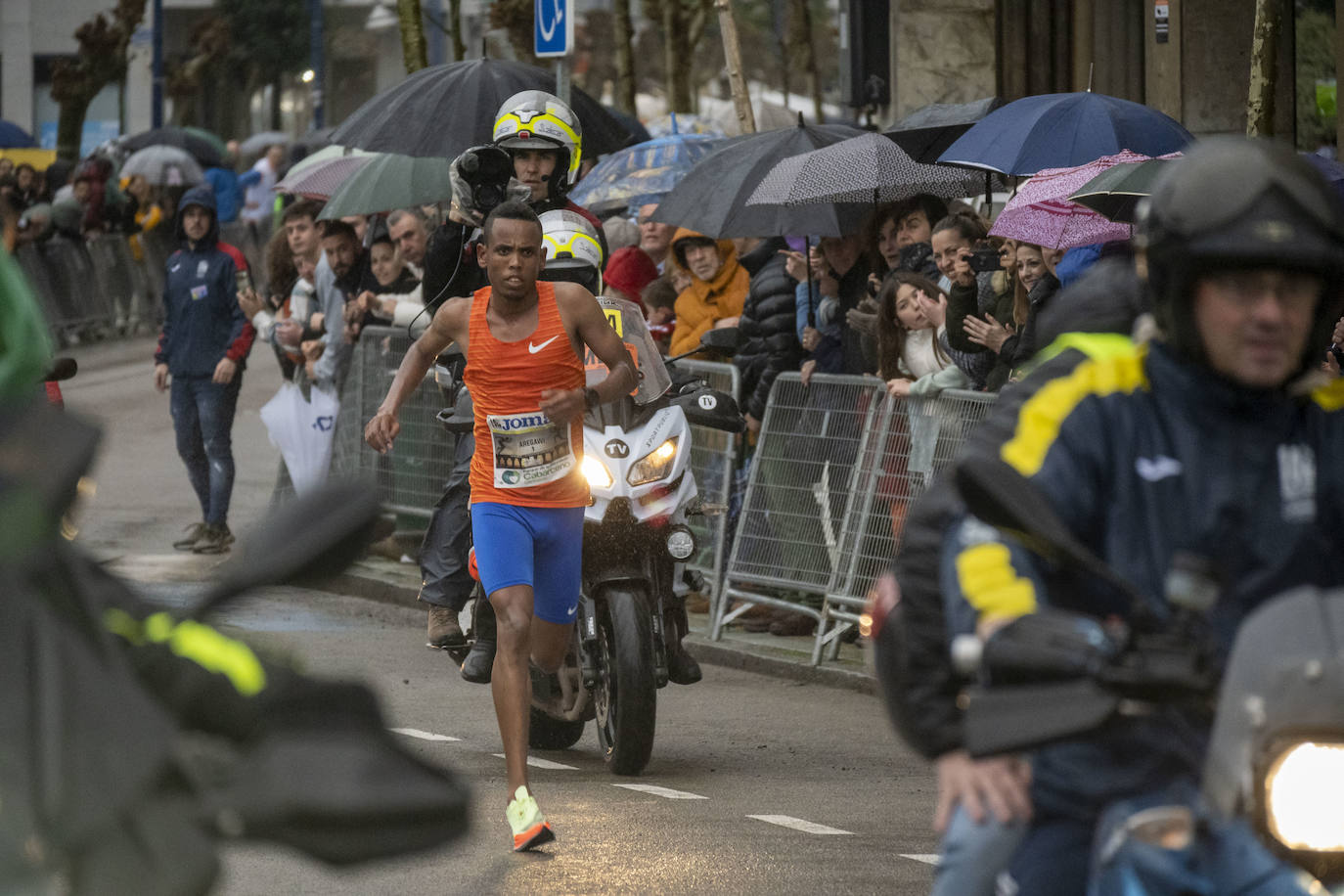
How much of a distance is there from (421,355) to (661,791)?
65.9 inches

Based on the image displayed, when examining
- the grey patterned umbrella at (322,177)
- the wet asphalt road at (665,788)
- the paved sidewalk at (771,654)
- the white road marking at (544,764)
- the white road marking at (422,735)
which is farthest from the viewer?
the grey patterned umbrella at (322,177)

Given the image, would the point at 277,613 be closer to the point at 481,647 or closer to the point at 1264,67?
the point at 481,647

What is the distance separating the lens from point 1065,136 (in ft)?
34.9

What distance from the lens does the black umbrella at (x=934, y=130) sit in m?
12.4

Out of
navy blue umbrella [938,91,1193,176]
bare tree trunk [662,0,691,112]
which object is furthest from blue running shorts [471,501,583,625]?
bare tree trunk [662,0,691,112]

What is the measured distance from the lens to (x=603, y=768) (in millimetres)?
8414

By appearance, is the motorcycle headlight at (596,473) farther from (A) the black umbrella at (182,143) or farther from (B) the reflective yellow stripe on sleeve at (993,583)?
(A) the black umbrella at (182,143)

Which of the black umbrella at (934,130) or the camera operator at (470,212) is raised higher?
the black umbrella at (934,130)

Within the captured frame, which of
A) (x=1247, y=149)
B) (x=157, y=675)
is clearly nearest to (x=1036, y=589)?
(x=1247, y=149)

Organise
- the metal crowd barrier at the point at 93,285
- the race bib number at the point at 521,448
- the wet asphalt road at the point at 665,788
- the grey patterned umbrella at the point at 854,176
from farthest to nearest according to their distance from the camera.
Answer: the metal crowd barrier at the point at 93,285
the grey patterned umbrella at the point at 854,176
the race bib number at the point at 521,448
the wet asphalt road at the point at 665,788

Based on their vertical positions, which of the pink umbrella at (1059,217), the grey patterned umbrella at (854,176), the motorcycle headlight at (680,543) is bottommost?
the motorcycle headlight at (680,543)

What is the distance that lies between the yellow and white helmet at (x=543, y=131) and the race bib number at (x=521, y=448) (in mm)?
1895

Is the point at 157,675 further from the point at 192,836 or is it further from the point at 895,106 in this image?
the point at 895,106

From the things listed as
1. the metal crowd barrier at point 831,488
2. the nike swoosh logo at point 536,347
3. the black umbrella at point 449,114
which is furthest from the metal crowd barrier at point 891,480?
the black umbrella at point 449,114
